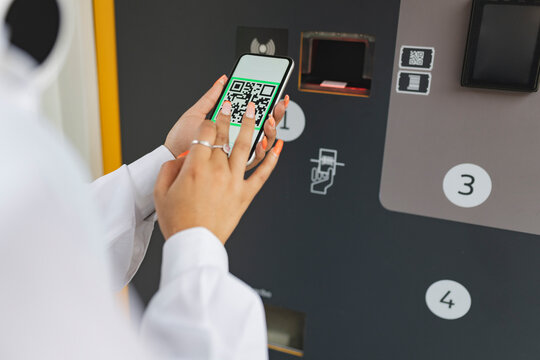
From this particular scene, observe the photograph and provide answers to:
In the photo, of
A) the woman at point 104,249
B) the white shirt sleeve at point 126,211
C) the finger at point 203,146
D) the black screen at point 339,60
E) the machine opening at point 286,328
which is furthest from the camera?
the machine opening at point 286,328

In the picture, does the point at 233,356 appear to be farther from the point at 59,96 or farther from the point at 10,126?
the point at 59,96

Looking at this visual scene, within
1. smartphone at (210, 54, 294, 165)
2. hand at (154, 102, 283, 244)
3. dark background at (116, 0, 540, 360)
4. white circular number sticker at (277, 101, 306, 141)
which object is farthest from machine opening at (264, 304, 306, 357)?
hand at (154, 102, 283, 244)

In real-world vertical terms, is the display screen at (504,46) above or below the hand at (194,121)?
above

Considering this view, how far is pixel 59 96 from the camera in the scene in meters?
1.12

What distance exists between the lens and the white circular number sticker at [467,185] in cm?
90

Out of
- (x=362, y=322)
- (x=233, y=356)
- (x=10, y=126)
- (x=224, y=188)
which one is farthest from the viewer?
(x=362, y=322)

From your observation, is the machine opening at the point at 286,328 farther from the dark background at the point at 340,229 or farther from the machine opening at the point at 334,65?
the machine opening at the point at 334,65

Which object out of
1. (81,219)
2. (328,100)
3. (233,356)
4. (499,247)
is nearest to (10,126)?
(81,219)

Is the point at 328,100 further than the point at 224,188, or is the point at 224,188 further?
the point at 328,100

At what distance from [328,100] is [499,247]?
420 millimetres

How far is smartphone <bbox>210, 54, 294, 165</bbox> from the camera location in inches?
32.6

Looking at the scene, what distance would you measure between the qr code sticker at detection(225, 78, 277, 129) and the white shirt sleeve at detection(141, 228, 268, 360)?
37 cm

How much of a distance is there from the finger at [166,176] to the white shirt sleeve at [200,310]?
0.08 metres

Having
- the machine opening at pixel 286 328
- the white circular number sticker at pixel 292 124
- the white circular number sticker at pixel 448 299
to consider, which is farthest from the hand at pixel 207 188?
the machine opening at pixel 286 328
